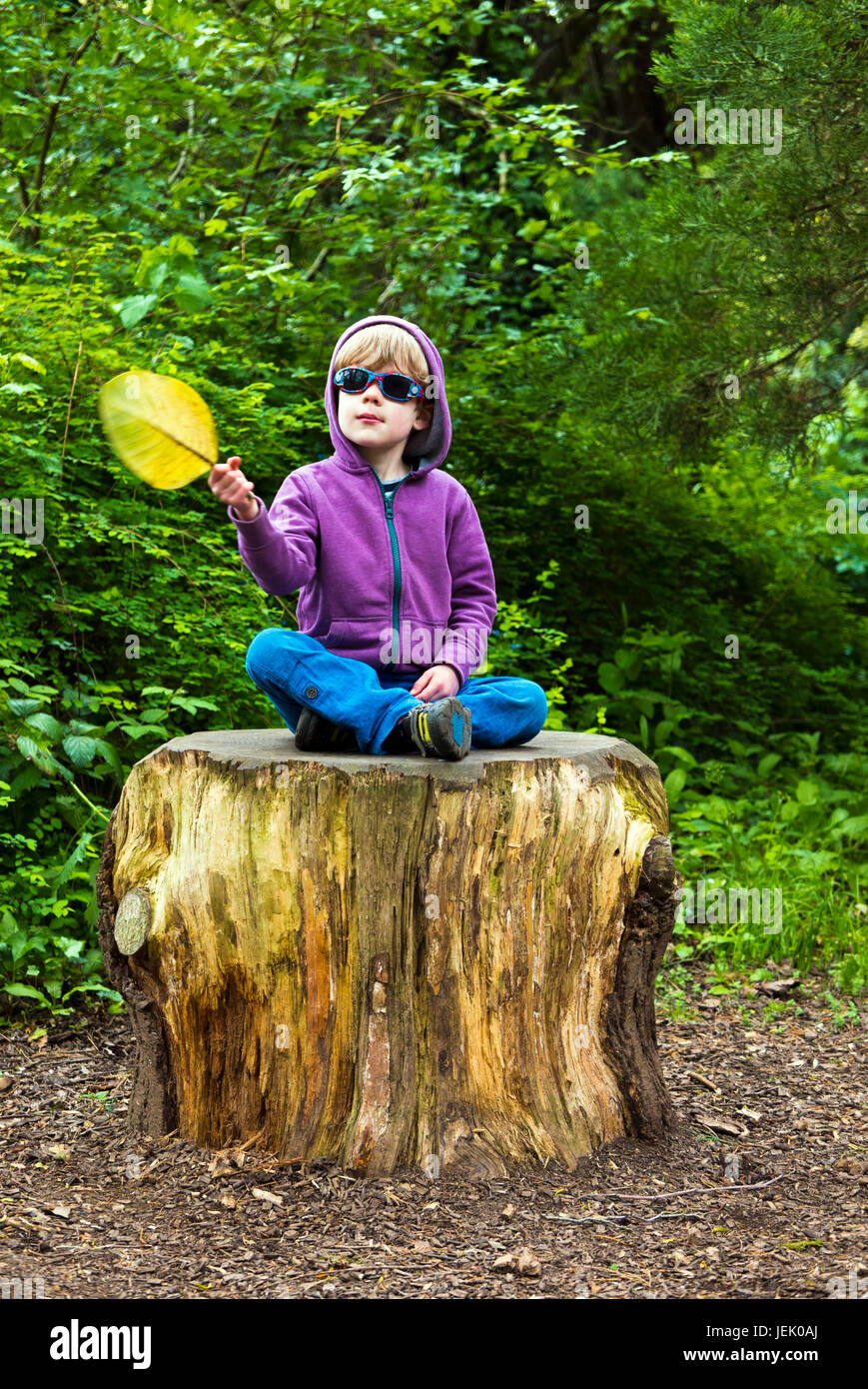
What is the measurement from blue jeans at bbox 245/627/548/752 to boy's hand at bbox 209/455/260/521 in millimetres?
361

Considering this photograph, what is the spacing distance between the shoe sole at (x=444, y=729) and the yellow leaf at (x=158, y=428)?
0.68 metres

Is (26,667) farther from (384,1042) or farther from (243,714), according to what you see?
(384,1042)

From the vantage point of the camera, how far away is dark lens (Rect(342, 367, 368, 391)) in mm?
2871

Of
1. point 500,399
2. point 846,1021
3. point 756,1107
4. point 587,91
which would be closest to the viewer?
point 756,1107

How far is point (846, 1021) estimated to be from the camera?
3988 millimetres

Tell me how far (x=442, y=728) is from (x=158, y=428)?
2.70 ft

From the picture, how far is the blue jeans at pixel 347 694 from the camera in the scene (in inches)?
106

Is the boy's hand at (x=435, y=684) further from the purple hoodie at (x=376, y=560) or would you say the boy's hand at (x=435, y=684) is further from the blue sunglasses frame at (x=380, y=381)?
the blue sunglasses frame at (x=380, y=381)

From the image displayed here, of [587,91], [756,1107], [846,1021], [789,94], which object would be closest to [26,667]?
[756,1107]

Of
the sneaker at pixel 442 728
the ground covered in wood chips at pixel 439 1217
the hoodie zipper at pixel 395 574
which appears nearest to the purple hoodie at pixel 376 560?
the hoodie zipper at pixel 395 574

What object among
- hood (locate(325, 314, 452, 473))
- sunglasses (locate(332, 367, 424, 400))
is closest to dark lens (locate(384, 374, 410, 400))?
sunglasses (locate(332, 367, 424, 400))

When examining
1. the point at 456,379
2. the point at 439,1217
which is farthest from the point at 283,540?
the point at 456,379

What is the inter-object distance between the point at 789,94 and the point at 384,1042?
149 inches

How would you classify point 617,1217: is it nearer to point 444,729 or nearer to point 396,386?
point 444,729
